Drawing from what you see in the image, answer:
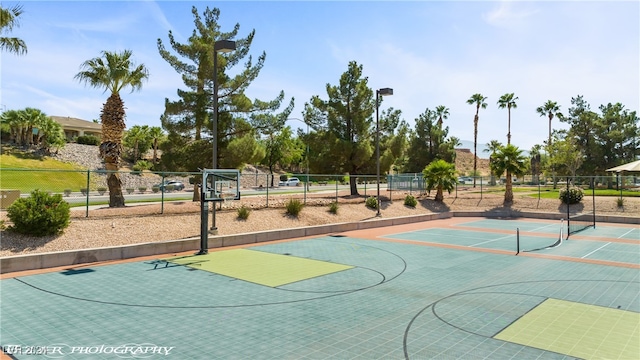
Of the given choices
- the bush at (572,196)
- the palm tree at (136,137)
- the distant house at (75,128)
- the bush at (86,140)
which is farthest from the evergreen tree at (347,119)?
the distant house at (75,128)

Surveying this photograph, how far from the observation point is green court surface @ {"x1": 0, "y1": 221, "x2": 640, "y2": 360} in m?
6.74

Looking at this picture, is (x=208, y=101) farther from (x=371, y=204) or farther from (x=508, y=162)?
(x=508, y=162)

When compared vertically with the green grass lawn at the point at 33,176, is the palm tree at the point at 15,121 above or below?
above

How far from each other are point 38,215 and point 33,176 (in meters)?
46.1

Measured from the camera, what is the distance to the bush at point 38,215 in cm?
1353

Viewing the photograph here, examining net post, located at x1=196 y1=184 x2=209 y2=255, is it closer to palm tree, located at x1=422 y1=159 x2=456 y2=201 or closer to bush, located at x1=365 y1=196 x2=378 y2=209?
bush, located at x1=365 y1=196 x2=378 y2=209

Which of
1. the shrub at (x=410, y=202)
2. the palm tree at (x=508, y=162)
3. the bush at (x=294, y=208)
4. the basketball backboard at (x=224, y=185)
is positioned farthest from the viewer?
the palm tree at (x=508, y=162)

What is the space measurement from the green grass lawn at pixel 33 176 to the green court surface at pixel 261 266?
118 ft

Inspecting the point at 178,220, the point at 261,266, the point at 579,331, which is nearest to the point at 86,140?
the point at 178,220

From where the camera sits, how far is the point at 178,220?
18797 mm

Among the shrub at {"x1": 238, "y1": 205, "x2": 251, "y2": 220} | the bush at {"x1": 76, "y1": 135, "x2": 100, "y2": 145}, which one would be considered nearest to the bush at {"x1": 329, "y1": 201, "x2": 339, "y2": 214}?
the shrub at {"x1": 238, "y1": 205, "x2": 251, "y2": 220}

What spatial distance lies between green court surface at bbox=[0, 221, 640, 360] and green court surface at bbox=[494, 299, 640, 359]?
0.03 m

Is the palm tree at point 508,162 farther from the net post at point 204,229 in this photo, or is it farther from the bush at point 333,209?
the net post at point 204,229

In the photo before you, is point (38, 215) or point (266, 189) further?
point (266, 189)
